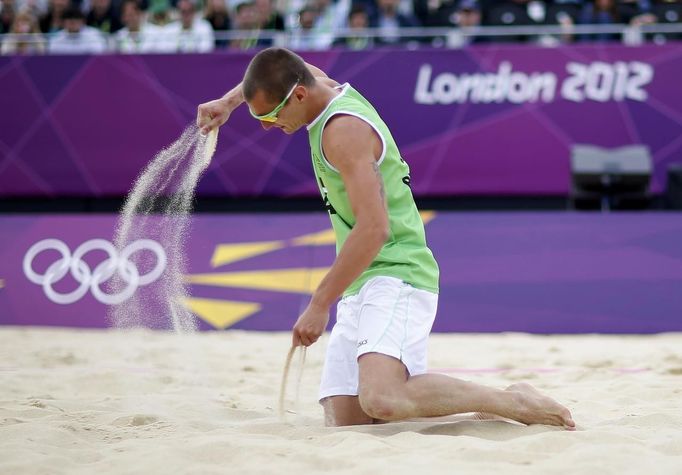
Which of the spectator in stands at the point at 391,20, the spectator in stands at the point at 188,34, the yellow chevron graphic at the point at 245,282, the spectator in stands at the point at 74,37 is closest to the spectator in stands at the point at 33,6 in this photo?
the spectator in stands at the point at 74,37

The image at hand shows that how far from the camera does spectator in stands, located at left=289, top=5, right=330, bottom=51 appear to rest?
9.81 metres

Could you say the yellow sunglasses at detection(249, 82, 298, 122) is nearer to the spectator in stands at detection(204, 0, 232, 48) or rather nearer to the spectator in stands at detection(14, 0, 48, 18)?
the spectator in stands at detection(204, 0, 232, 48)

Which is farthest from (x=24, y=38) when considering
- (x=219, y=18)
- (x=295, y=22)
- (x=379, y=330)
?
(x=379, y=330)

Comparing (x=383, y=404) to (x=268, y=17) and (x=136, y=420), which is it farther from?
(x=268, y=17)

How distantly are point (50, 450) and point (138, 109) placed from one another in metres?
6.83

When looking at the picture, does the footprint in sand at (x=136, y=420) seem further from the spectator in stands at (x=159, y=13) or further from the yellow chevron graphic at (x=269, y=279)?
the spectator in stands at (x=159, y=13)

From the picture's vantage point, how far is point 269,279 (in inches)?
305

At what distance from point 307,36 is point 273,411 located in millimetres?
5935

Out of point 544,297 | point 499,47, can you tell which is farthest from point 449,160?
point 544,297

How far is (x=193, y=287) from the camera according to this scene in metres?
7.73

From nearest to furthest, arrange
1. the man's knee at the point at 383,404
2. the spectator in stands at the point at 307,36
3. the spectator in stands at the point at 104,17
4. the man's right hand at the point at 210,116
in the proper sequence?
the man's knee at the point at 383,404
the man's right hand at the point at 210,116
the spectator in stands at the point at 307,36
the spectator in stands at the point at 104,17

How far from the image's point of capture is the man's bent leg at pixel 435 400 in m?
3.77

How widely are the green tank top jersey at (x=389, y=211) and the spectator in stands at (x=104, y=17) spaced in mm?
7309

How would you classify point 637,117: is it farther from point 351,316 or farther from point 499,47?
point 351,316
